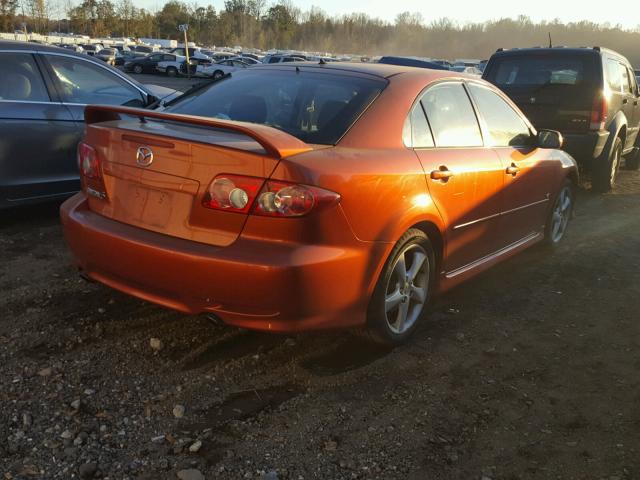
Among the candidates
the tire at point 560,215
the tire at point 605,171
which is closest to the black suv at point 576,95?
the tire at point 605,171

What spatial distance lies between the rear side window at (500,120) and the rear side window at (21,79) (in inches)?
143

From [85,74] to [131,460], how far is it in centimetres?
431

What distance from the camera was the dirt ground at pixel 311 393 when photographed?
2420mm

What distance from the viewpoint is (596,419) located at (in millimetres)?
2822

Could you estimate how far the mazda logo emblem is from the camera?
2859mm

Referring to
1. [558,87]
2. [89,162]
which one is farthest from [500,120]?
[558,87]

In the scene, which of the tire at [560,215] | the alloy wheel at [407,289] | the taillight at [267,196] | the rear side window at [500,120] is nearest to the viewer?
the taillight at [267,196]

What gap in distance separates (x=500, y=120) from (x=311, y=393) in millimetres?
2573

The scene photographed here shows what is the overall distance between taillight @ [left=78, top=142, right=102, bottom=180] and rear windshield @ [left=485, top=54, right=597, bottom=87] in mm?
6339

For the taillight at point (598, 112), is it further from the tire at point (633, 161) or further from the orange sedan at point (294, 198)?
the orange sedan at point (294, 198)

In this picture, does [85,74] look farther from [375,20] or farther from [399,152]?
[375,20]

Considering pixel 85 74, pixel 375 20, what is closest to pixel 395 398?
pixel 85 74

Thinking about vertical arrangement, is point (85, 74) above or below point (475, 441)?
above

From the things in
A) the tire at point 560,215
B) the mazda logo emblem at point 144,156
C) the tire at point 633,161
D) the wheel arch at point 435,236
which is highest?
the mazda logo emblem at point 144,156
